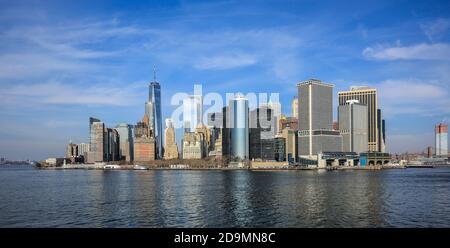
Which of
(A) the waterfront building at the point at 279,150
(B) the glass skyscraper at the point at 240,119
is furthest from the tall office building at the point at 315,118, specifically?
(B) the glass skyscraper at the point at 240,119

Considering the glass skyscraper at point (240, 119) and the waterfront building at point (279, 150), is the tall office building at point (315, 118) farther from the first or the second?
the glass skyscraper at point (240, 119)

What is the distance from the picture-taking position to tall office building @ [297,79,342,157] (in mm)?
186000

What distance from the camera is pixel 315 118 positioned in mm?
186625

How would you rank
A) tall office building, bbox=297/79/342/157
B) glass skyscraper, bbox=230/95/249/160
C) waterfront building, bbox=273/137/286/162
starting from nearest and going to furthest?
tall office building, bbox=297/79/342/157, glass skyscraper, bbox=230/95/249/160, waterfront building, bbox=273/137/286/162

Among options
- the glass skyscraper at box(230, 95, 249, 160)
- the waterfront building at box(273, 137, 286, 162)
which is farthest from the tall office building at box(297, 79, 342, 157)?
the glass skyscraper at box(230, 95, 249, 160)

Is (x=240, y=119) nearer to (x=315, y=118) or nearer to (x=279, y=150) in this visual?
(x=279, y=150)

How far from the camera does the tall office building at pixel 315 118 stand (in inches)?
7323

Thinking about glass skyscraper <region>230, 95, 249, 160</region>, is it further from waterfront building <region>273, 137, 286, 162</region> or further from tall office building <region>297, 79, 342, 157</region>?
tall office building <region>297, 79, 342, 157</region>

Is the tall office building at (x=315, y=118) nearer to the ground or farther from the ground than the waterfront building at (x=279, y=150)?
farther from the ground

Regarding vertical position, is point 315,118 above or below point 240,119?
below

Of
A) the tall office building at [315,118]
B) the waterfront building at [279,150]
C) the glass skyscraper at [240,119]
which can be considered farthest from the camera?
the waterfront building at [279,150]

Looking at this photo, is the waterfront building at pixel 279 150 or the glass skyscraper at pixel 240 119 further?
the waterfront building at pixel 279 150

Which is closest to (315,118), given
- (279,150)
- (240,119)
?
(279,150)
